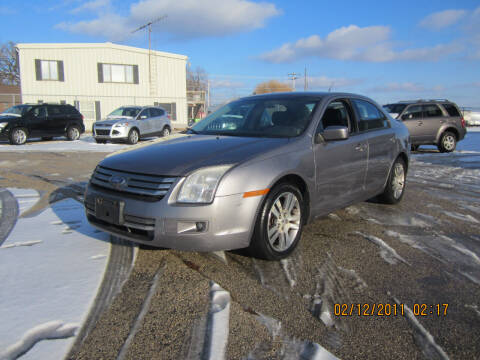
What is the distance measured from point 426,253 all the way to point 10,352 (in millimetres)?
3389

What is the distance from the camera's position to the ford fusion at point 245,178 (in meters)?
2.96

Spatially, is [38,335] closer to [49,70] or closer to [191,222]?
[191,222]

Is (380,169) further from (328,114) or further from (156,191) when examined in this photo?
(156,191)

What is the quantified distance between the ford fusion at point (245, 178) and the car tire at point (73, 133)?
14792mm

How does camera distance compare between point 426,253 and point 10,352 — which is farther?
point 426,253

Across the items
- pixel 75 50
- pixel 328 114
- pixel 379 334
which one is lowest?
pixel 379 334

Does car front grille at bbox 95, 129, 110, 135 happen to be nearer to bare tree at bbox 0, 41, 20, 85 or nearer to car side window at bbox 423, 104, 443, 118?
car side window at bbox 423, 104, 443, 118

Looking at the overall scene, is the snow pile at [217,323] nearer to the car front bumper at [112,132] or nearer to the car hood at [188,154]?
the car hood at [188,154]

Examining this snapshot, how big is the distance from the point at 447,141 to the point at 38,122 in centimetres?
1591

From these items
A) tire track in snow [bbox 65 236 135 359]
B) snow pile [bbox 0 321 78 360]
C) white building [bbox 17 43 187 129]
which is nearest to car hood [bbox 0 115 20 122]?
white building [bbox 17 43 187 129]

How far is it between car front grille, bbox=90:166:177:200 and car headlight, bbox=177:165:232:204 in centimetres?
12

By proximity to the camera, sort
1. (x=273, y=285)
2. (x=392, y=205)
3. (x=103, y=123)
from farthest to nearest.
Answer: (x=103, y=123)
(x=392, y=205)
(x=273, y=285)

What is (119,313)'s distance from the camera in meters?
2.53

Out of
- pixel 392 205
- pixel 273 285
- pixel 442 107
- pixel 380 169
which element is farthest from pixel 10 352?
pixel 442 107
